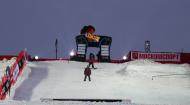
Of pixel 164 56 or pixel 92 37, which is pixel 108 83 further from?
pixel 164 56

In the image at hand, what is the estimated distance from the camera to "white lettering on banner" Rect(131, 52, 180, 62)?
163ft

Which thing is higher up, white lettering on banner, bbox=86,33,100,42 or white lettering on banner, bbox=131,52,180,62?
white lettering on banner, bbox=86,33,100,42

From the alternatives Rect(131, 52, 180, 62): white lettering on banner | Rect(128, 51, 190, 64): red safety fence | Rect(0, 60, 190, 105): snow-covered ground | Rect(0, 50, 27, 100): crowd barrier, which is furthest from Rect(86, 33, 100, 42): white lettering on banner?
Rect(0, 50, 27, 100): crowd barrier

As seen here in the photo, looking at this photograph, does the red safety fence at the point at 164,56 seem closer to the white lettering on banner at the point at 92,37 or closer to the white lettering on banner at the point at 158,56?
the white lettering on banner at the point at 158,56

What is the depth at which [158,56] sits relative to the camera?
50000 millimetres

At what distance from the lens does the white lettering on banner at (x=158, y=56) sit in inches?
1950

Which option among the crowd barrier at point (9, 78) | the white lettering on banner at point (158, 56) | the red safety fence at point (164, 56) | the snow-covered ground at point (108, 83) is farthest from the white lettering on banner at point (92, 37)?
the crowd barrier at point (9, 78)

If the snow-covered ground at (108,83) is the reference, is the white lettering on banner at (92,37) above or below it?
above

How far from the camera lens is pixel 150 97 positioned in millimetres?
29062

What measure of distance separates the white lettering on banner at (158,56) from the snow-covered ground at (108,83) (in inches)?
147

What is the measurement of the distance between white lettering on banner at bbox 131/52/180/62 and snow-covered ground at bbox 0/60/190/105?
12.2 ft

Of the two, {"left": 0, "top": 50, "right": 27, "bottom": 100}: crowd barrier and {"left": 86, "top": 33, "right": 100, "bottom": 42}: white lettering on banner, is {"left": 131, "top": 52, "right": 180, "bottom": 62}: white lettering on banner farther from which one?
{"left": 0, "top": 50, "right": 27, "bottom": 100}: crowd barrier

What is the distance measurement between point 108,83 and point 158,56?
17.3m

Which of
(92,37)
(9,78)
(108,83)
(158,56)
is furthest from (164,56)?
(9,78)
